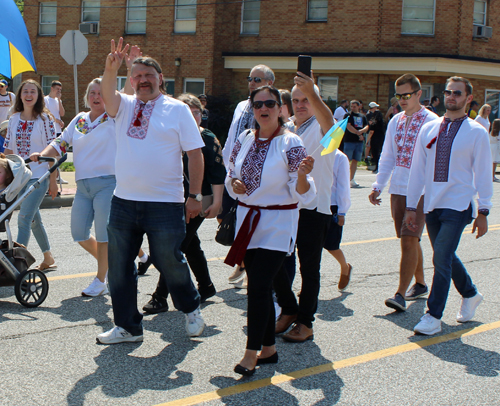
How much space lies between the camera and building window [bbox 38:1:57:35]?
29.6 metres

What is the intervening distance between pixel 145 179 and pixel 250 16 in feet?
78.3

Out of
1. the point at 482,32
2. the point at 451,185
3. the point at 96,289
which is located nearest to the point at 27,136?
the point at 96,289

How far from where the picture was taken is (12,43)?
7.59m

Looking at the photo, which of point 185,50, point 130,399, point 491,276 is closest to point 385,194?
point 491,276

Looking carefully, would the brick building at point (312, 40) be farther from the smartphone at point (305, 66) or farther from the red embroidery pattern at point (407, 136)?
the smartphone at point (305, 66)

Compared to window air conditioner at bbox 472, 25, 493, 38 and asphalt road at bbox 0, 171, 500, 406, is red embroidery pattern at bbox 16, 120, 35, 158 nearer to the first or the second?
asphalt road at bbox 0, 171, 500, 406

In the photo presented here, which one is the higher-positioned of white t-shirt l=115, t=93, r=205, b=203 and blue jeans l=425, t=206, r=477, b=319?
white t-shirt l=115, t=93, r=205, b=203

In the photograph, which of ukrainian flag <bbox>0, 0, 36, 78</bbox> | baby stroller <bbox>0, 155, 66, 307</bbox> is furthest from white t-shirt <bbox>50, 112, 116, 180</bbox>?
ukrainian flag <bbox>0, 0, 36, 78</bbox>

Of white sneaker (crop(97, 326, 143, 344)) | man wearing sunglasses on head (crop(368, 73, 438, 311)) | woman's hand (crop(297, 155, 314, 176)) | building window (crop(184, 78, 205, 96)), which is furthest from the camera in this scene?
building window (crop(184, 78, 205, 96))

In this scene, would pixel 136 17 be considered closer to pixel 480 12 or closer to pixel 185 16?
pixel 185 16

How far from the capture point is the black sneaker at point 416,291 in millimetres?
6590

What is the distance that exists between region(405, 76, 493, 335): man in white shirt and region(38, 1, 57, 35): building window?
2705cm

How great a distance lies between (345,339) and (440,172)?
1561mm

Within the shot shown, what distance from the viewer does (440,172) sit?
18.0 feet
